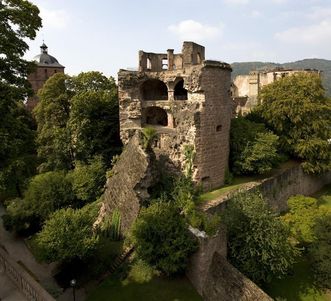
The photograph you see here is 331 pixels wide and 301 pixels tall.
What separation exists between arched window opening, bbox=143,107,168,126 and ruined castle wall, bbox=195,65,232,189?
626cm

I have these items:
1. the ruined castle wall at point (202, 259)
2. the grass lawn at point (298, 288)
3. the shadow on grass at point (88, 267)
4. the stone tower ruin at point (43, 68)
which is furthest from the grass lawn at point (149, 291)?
the stone tower ruin at point (43, 68)

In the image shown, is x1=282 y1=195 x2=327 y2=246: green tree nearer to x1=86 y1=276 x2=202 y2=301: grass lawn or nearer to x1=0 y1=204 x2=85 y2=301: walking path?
x1=86 y1=276 x2=202 y2=301: grass lawn

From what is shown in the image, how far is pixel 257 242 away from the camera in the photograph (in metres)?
15.9

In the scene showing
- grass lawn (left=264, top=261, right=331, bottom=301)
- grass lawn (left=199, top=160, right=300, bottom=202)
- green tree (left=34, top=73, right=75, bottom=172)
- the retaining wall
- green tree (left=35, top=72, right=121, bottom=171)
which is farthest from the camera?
green tree (left=34, top=73, right=75, bottom=172)

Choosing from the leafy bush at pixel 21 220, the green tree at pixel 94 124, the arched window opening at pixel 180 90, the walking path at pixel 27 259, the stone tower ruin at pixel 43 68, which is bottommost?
the walking path at pixel 27 259

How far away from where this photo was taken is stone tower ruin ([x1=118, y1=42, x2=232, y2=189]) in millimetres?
19719

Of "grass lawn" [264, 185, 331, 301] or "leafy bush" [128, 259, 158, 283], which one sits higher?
"leafy bush" [128, 259, 158, 283]

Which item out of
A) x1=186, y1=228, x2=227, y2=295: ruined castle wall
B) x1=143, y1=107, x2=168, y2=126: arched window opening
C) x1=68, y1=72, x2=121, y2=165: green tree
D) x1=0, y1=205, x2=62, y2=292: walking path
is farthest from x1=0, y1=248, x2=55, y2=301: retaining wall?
x1=143, y1=107, x2=168, y2=126: arched window opening

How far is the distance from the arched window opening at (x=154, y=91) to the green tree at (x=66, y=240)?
13.0 m

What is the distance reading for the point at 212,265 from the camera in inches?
602

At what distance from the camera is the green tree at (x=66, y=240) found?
15844mm

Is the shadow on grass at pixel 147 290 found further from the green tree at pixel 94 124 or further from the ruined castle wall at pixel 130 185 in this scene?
the green tree at pixel 94 124

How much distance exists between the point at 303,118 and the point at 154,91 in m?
11.6

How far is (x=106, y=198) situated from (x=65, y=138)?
8.12m
